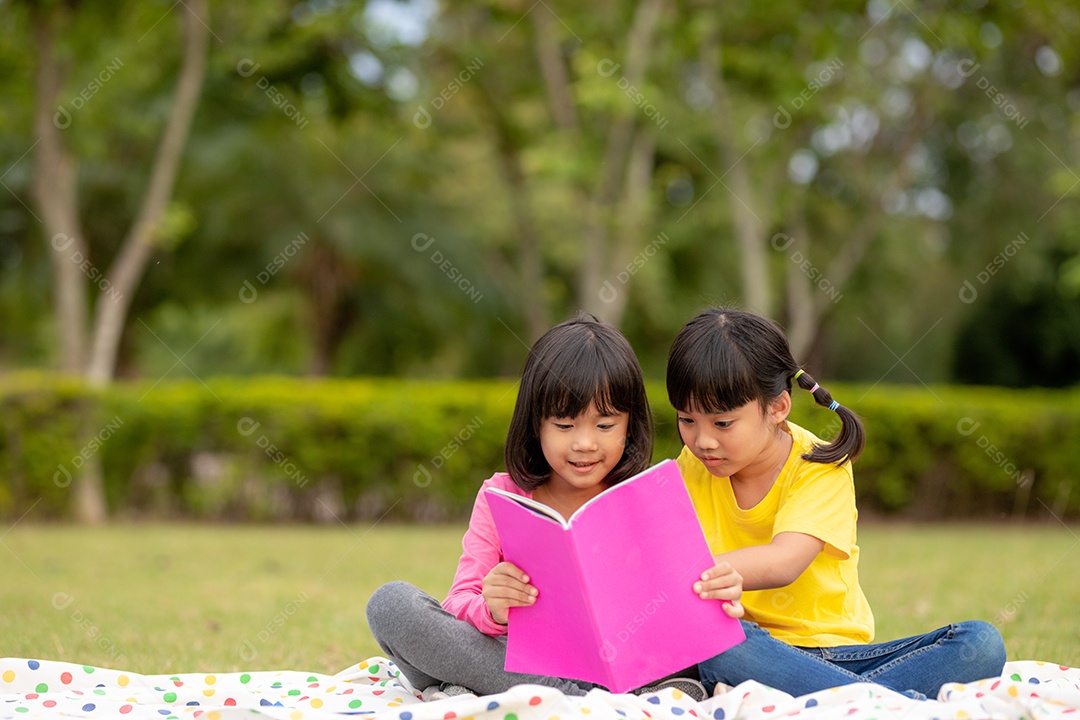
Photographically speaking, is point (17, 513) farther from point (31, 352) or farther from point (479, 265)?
point (31, 352)

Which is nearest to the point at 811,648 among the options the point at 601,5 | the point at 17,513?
the point at 17,513

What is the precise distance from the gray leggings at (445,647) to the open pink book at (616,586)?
0.16 metres

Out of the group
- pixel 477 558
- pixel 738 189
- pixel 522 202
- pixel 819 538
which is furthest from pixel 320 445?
pixel 819 538

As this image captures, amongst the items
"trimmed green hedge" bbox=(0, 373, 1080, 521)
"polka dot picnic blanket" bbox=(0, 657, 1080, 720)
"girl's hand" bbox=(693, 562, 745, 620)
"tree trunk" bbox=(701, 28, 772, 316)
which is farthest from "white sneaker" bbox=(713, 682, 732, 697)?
"tree trunk" bbox=(701, 28, 772, 316)

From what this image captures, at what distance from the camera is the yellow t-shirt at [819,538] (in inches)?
109

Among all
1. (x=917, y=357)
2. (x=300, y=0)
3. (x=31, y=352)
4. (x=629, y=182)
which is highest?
(x=300, y=0)

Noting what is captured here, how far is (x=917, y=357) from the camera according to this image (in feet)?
72.6

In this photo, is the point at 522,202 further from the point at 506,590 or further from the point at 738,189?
the point at 506,590

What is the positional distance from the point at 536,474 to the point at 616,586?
564 millimetres

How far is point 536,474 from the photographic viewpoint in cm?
297

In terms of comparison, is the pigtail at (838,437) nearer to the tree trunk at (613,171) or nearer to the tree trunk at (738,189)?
the tree trunk at (613,171)

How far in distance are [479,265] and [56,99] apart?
7717 mm

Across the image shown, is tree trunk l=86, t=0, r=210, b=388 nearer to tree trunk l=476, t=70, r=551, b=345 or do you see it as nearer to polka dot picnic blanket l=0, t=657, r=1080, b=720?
tree trunk l=476, t=70, r=551, b=345

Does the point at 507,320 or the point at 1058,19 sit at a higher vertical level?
the point at 1058,19
